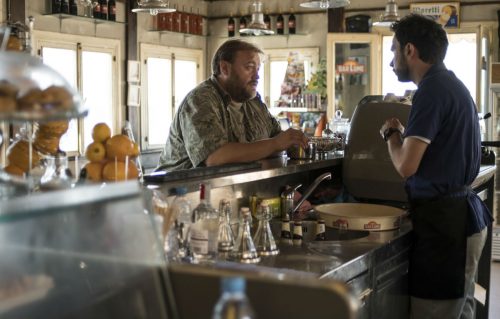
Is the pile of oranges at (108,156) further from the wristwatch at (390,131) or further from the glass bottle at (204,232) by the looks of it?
the wristwatch at (390,131)

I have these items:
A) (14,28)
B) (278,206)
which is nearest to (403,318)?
(278,206)

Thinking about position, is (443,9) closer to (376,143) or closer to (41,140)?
(376,143)

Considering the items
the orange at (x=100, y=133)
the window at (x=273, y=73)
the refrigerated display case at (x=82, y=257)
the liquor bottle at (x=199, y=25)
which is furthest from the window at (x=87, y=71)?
the refrigerated display case at (x=82, y=257)

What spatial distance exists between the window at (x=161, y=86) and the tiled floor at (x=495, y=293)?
4156 millimetres

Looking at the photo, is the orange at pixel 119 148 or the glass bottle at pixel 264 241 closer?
the orange at pixel 119 148

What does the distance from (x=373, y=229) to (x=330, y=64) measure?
5251 mm

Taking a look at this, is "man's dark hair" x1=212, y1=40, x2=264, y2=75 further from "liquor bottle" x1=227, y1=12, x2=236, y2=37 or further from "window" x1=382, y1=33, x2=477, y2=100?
"liquor bottle" x1=227, y1=12, x2=236, y2=37

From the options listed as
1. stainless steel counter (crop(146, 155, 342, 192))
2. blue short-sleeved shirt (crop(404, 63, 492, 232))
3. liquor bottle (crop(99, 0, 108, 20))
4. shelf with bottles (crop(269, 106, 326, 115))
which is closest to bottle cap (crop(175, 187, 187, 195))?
stainless steel counter (crop(146, 155, 342, 192))

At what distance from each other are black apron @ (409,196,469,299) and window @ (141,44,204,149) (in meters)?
5.72

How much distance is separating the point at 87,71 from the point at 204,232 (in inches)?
227

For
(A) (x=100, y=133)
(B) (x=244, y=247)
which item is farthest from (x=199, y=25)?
(A) (x=100, y=133)

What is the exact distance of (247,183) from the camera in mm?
3365

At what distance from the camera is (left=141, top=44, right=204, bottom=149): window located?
8.56 metres

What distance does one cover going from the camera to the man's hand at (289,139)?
3.64 metres
